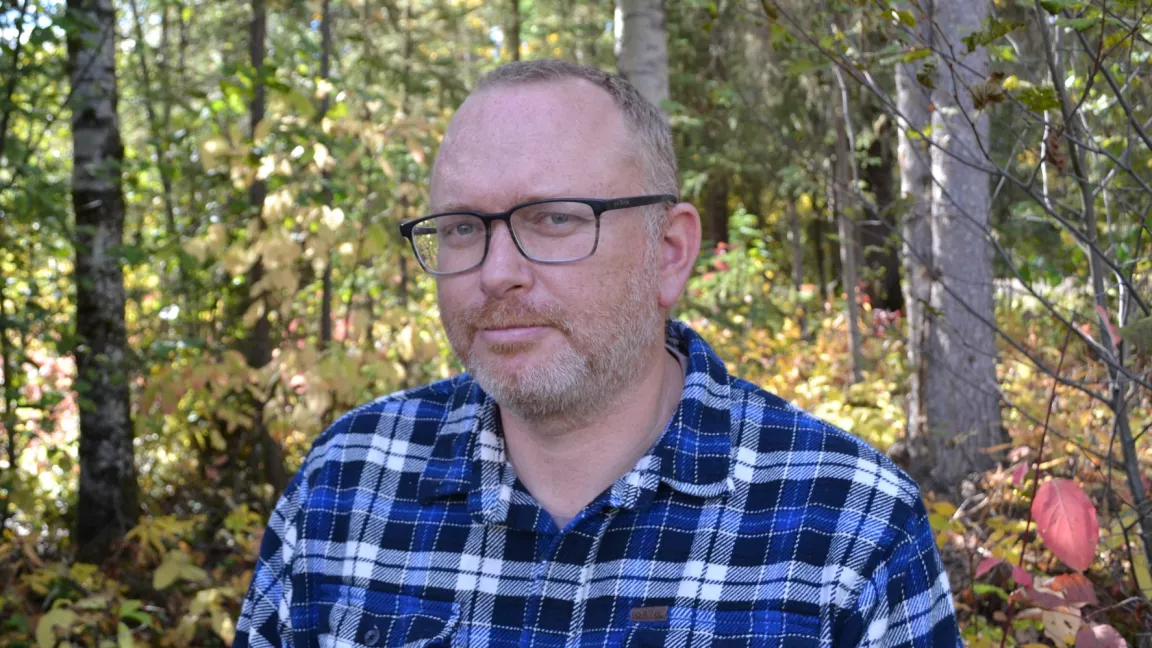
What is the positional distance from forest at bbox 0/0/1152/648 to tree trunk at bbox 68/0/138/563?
1cm

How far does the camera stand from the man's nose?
1.75 metres

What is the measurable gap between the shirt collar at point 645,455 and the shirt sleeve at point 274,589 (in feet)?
0.96

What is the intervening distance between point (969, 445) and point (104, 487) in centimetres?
464

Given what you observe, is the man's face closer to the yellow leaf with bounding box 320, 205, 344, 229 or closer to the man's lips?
the man's lips

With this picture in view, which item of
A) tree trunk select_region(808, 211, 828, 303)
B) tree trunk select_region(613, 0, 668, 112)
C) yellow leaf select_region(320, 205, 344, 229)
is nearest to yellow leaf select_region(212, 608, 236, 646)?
yellow leaf select_region(320, 205, 344, 229)

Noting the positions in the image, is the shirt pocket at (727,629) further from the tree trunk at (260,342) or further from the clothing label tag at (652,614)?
the tree trunk at (260,342)

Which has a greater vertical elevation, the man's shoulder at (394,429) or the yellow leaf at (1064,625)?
the man's shoulder at (394,429)

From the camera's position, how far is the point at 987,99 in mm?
2096

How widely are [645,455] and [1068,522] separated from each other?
2.98 ft

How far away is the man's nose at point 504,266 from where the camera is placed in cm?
175

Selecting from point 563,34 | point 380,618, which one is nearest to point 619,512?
point 380,618

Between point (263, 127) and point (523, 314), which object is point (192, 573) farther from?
point (523, 314)

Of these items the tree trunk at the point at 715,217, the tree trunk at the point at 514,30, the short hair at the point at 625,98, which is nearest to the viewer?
the short hair at the point at 625,98

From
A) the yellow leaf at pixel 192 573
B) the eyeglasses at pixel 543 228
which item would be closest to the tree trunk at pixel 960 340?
the yellow leaf at pixel 192 573
